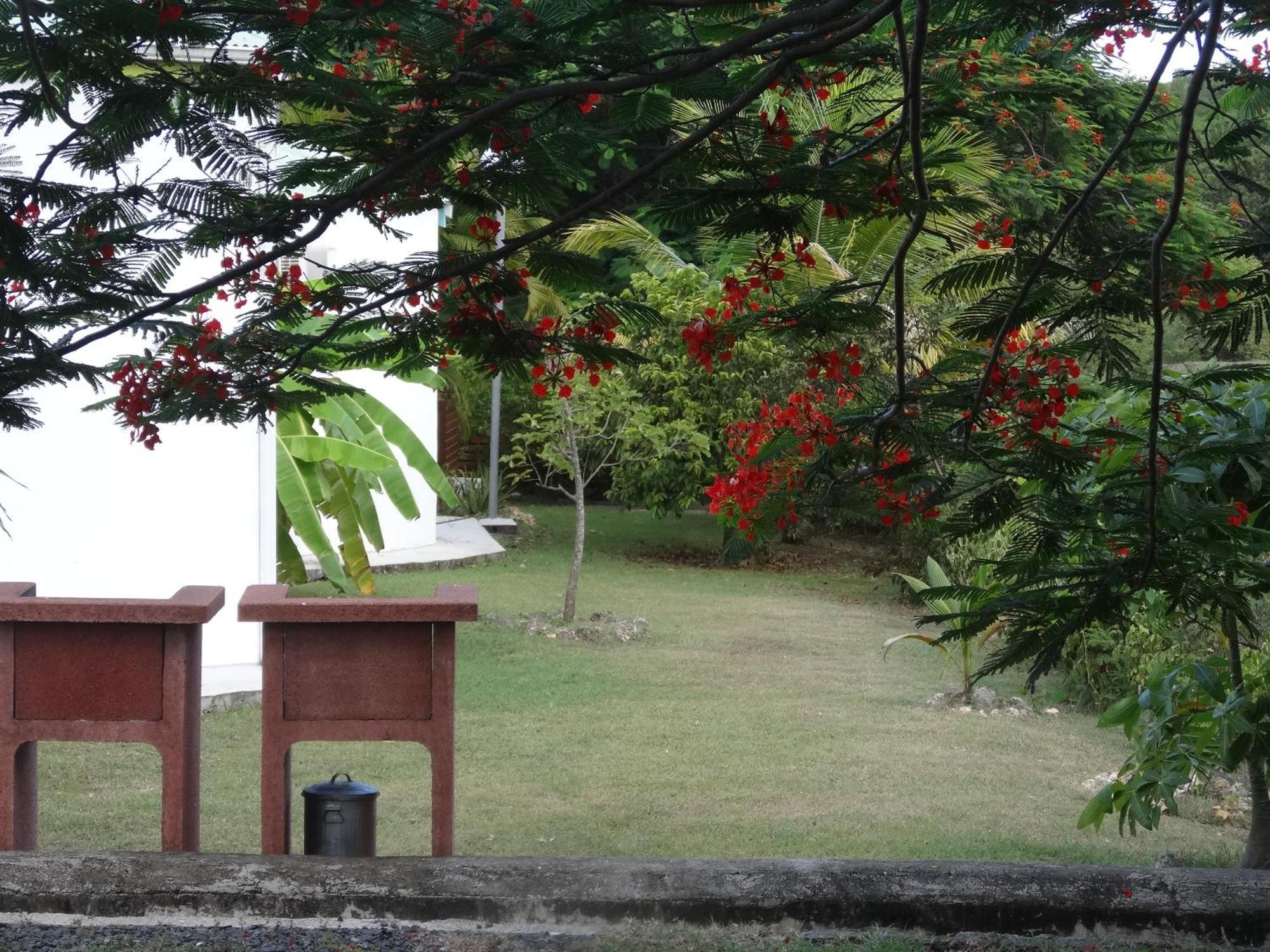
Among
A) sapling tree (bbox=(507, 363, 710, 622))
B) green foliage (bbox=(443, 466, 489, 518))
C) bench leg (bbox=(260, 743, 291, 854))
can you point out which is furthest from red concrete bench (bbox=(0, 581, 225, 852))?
green foliage (bbox=(443, 466, 489, 518))

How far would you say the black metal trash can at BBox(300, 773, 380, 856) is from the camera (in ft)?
14.2

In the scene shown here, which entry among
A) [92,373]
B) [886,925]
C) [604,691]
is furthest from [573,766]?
[92,373]

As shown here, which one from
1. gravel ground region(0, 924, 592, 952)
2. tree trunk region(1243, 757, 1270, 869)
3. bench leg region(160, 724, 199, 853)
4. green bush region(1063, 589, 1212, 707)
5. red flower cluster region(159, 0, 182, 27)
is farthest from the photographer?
green bush region(1063, 589, 1212, 707)

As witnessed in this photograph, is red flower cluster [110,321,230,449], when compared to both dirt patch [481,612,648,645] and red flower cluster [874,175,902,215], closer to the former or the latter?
red flower cluster [874,175,902,215]

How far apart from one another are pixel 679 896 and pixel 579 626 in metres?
6.81

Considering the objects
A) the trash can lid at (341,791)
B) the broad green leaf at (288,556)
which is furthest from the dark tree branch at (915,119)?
the broad green leaf at (288,556)

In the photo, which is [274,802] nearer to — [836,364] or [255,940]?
[255,940]

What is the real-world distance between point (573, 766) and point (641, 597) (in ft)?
19.7

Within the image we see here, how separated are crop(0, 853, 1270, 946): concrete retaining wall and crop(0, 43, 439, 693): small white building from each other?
410cm

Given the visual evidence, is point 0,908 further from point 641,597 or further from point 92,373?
point 641,597

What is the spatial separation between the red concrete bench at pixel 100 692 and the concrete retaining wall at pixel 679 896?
42 cm

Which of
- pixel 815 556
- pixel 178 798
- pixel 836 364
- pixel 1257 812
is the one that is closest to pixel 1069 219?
pixel 836 364

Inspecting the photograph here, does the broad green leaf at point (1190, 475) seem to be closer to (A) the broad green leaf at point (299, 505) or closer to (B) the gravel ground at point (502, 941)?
(B) the gravel ground at point (502, 941)

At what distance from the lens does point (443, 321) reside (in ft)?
10.8
